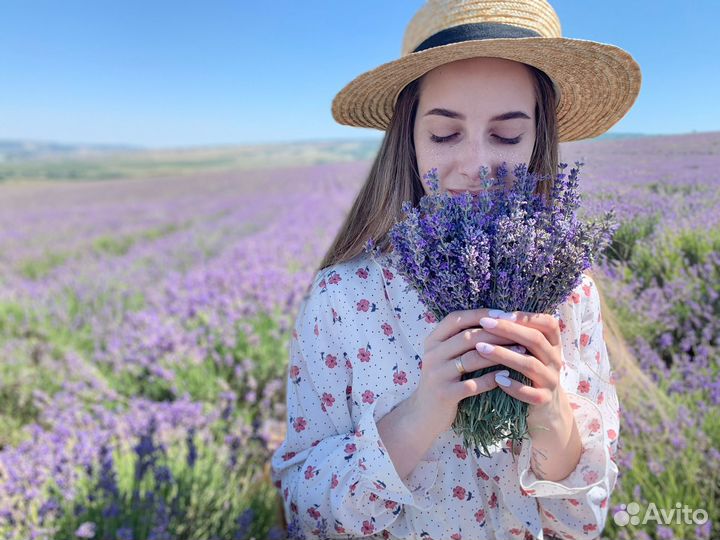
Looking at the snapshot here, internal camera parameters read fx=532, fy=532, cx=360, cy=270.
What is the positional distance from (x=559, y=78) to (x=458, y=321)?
27.5 inches

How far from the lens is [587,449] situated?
1205 millimetres

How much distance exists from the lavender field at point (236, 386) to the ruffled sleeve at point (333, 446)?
490 mm

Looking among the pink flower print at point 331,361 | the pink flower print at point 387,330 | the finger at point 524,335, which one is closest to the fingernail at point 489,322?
Result: the finger at point 524,335

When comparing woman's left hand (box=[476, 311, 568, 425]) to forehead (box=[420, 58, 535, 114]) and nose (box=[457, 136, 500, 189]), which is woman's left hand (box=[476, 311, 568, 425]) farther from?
forehead (box=[420, 58, 535, 114])

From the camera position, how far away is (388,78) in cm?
129

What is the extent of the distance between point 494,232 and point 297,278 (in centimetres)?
318

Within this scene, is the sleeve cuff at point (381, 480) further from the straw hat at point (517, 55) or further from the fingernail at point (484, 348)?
the straw hat at point (517, 55)

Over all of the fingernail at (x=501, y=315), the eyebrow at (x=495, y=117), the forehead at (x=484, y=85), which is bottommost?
the fingernail at (x=501, y=315)

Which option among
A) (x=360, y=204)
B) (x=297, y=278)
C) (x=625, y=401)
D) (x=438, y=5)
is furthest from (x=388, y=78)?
(x=297, y=278)

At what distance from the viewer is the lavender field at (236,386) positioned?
1599mm

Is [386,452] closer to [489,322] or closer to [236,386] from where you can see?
[489,322]

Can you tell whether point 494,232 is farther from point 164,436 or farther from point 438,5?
point 164,436

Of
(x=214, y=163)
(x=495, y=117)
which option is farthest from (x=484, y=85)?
(x=214, y=163)

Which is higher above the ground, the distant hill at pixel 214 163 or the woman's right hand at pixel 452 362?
the woman's right hand at pixel 452 362
